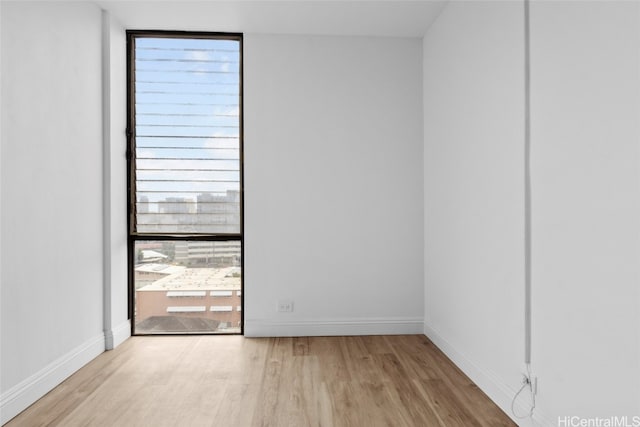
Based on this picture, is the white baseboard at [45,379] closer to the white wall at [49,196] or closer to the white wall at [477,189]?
the white wall at [49,196]

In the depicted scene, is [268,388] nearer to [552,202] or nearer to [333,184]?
[333,184]

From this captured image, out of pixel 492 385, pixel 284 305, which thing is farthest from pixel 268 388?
pixel 492 385

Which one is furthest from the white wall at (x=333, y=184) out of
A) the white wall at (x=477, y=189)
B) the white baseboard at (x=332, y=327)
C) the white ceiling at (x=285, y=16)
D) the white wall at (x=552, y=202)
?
the white wall at (x=552, y=202)

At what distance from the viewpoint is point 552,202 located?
1.79 meters

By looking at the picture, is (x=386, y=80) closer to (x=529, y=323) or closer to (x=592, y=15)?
(x=592, y=15)

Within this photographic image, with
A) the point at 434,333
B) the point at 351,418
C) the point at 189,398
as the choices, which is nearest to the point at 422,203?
→ the point at 434,333

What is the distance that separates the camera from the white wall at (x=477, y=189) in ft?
6.91

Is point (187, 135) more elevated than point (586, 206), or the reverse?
point (187, 135)

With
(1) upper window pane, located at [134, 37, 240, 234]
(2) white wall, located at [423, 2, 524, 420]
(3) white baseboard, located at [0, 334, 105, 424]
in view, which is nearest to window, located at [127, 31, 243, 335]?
(1) upper window pane, located at [134, 37, 240, 234]

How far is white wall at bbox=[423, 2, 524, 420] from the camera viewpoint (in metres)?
2.11

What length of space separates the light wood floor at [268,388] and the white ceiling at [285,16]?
2674mm

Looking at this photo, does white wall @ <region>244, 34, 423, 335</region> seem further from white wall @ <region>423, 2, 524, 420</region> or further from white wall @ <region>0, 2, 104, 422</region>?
white wall @ <region>0, 2, 104, 422</region>

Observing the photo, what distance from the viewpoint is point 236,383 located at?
8.32ft

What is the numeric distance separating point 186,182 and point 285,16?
1.66m
